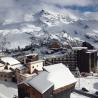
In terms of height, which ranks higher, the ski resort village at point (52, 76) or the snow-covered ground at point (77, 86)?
the ski resort village at point (52, 76)

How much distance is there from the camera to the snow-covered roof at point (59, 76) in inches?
2560

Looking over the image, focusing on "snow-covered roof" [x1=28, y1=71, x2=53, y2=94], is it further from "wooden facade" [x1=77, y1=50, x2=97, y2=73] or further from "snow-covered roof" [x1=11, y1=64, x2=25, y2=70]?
"wooden facade" [x1=77, y1=50, x2=97, y2=73]

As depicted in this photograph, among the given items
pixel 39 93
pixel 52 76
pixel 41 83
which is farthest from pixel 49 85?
pixel 52 76

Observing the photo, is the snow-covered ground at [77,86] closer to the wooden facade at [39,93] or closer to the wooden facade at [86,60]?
the wooden facade at [39,93]

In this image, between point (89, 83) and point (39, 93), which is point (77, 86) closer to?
point (89, 83)

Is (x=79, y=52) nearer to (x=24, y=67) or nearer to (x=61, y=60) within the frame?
(x=61, y=60)

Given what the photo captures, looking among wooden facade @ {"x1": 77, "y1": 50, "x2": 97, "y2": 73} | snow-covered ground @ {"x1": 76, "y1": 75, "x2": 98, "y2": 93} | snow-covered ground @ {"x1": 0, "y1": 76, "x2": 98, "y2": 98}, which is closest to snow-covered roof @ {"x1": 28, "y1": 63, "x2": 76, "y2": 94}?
snow-covered ground @ {"x1": 0, "y1": 76, "x2": 98, "y2": 98}

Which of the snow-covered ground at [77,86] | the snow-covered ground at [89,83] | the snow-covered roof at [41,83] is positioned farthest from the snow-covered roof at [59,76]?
the snow-covered ground at [89,83]

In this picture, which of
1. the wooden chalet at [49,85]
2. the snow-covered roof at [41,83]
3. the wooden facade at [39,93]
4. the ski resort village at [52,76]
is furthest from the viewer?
the ski resort village at [52,76]

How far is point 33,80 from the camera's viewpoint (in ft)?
199

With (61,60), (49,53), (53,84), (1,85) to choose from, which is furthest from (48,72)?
(49,53)

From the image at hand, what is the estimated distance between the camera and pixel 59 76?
67125mm

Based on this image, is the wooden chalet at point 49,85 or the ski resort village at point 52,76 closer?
the wooden chalet at point 49,85

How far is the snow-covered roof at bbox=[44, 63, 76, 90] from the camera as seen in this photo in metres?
65.0
